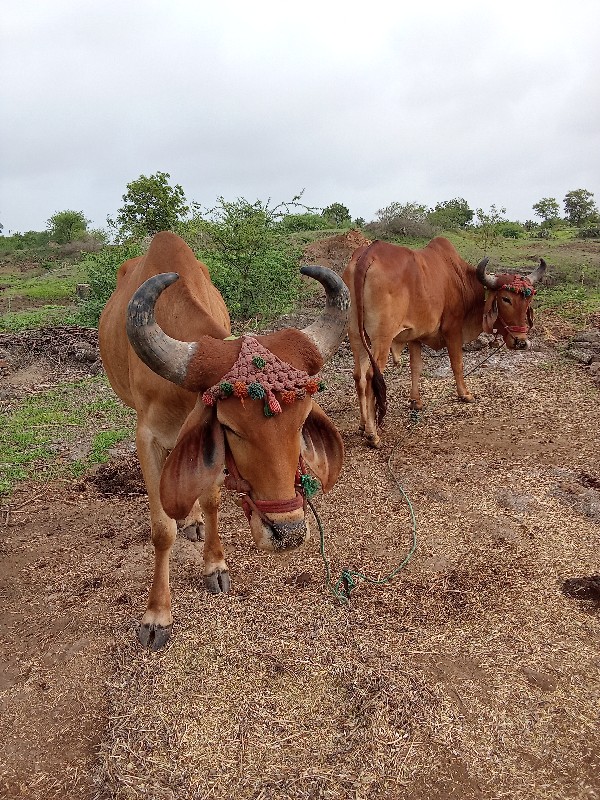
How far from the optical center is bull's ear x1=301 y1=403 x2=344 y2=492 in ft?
9.96

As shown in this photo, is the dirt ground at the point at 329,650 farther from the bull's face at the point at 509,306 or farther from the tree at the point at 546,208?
the tree at the point at 546,208

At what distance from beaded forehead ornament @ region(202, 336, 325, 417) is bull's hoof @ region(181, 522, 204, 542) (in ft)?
8.80

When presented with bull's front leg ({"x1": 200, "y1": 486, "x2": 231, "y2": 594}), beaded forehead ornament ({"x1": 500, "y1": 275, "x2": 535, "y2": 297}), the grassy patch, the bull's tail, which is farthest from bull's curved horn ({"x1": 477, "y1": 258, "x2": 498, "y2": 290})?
bull's front leg ({"x1": 200, "y1": 486, "x2": 231, "y2": 594})

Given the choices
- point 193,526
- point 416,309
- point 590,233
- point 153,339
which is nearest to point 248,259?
point 416,309

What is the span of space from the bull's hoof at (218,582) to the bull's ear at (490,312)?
18.7ft

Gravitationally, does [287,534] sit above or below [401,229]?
below

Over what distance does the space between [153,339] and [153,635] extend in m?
2.20

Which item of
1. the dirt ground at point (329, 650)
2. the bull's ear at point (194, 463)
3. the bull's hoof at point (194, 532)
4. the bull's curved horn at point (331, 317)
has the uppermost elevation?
the bull's curved horn at point (331, 317)

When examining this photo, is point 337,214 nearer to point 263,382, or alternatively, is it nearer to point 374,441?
point 374,441

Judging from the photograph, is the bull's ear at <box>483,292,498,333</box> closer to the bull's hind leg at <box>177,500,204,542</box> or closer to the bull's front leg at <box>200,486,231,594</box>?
the bull's hind leg at <box>177,500,204,542</box>

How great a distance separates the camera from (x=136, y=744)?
3053mm

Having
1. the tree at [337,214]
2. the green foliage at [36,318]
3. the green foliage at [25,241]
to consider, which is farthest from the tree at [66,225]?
the green foliage at [36,318]

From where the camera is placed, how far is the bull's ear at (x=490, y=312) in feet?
27.0

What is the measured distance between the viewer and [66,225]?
38.2 metres
